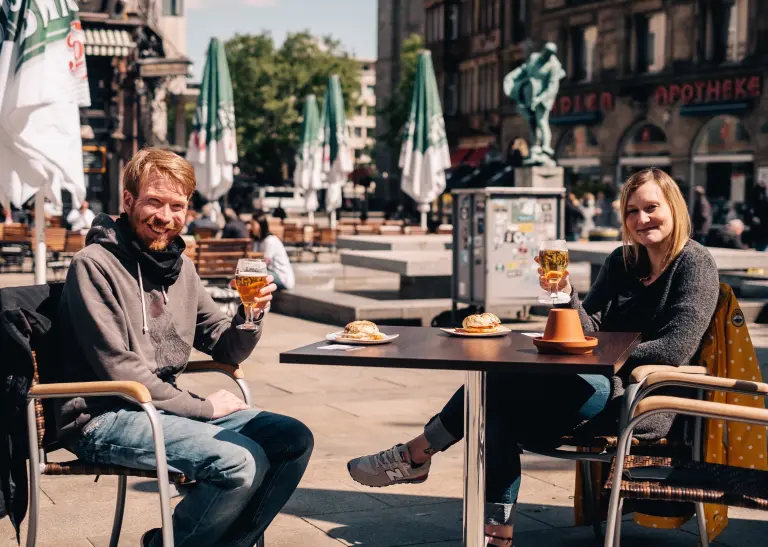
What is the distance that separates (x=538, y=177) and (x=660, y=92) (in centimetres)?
2188

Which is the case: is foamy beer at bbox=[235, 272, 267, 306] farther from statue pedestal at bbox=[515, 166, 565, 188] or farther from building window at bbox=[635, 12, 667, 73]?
building window at bbox=[635, 12, 667, 73]

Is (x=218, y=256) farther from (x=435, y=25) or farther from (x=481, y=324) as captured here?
(x=435, y=25)

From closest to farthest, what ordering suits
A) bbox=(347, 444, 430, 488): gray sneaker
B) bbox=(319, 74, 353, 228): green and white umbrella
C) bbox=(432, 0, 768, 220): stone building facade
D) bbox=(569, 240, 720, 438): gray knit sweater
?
bbox=(569, 240, 720, 438): gray knit sweater → bbox=(347, 444, 430, 488): gray sneaker → bbox=(319, 74, 353, 228): green and white umbrella → bbox=(432, 0, 768, 220): stone building facade

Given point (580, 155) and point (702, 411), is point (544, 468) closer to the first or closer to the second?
point (702, 411)

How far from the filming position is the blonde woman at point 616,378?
419cm

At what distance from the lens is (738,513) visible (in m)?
5.18

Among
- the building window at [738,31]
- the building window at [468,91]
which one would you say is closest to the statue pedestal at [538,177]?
the building window at [738,31]

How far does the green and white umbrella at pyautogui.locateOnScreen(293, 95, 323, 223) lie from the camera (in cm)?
3097

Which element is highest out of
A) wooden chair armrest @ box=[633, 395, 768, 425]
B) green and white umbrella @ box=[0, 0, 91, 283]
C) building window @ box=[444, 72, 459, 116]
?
building window @ box=[444, 72, 459, 116]

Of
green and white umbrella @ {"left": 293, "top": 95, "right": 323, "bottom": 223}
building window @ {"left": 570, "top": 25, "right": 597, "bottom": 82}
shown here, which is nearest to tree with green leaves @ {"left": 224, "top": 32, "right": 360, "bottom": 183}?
building window @ {"left": 570, "top": 25, "right": 597, "bottom": 82}

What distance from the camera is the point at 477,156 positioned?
177ft

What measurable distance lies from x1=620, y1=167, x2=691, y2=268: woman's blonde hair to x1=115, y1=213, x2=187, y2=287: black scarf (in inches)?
69.1

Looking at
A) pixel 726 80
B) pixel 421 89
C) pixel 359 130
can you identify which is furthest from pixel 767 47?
pixel 359 130

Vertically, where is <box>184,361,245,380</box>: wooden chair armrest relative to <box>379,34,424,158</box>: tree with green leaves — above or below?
below
